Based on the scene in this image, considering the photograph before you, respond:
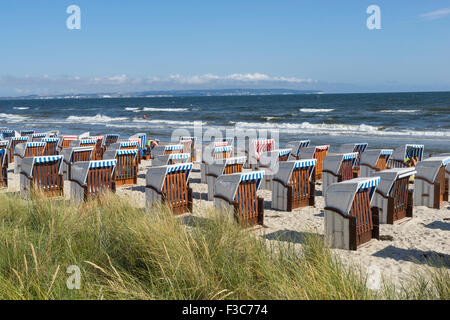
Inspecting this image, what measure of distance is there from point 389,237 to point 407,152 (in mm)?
6926

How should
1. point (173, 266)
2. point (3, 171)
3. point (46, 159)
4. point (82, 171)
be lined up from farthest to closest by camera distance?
point (3, 171)
point (46, 159)
point (82, 171)
point (173, 266)

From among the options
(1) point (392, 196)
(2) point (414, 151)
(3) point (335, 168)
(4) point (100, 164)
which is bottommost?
(1) point (392, 196)

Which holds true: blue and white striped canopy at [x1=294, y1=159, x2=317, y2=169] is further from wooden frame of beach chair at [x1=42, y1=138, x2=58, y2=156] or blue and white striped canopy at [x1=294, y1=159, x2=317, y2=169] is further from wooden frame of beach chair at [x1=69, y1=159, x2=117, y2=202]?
wooden frame of beach chair at [x1=42, y1=138, x2=58, y2=156]

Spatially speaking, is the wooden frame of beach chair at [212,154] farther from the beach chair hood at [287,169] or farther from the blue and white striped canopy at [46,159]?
the blue and white striped canopy at [46,159]

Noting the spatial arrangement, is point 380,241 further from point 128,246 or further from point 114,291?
point 114,291

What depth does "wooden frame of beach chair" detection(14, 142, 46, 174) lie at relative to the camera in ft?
44.8

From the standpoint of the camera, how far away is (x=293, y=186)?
9352 millimetres

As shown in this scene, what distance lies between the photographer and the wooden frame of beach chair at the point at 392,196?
8133 millimetres

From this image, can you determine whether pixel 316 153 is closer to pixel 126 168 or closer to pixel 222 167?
pixel 222 167

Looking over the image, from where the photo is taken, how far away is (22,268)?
3.85 metres

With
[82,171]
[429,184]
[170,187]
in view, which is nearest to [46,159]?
[82,171]

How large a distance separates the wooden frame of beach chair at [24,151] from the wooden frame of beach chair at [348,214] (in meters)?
9.86

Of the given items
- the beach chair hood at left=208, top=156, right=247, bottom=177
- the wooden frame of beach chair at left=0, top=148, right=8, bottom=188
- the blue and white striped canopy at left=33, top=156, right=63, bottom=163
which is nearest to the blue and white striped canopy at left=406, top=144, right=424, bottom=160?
the beach chair hood at left=208, top=156, right=247, bottom=177
